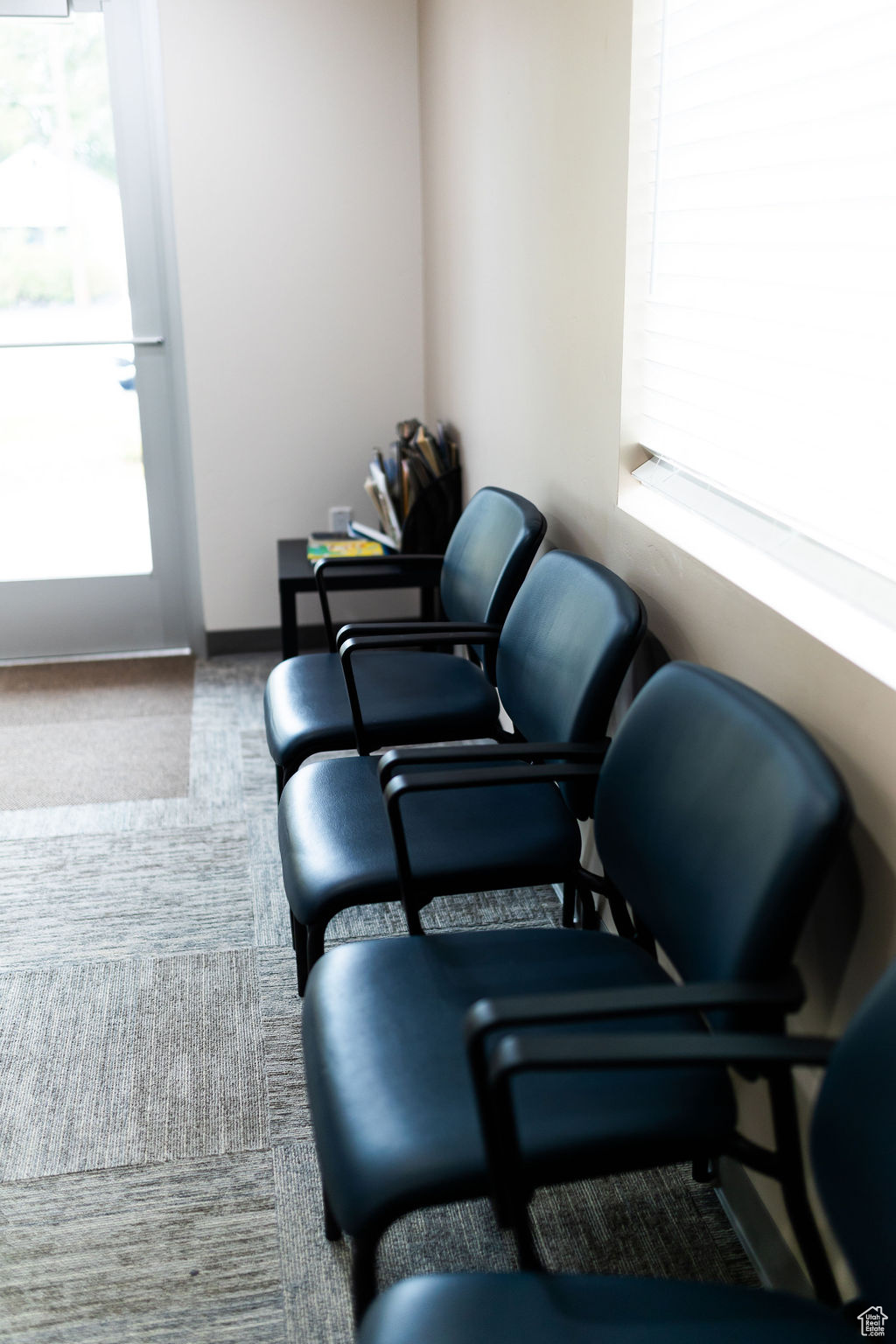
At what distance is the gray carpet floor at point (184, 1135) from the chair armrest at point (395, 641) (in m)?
0.47

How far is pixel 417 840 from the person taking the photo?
1.75 meters

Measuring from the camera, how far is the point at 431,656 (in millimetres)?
2590

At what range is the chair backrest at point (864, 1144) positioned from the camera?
96 centimetres

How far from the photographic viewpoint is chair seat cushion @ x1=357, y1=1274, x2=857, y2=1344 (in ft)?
3.15

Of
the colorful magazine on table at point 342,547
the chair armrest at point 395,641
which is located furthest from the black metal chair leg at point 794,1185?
the colorful magazine on table at point 342,547

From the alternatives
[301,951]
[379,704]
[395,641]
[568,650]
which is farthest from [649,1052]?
[379,704]

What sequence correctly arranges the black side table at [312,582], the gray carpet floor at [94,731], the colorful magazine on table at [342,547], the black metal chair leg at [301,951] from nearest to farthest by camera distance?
the black metal chair leg at [301,951] < the gray carpet floor at [94,731] < the black side table at [312,582] < the colorful magazine on table at [342,547]

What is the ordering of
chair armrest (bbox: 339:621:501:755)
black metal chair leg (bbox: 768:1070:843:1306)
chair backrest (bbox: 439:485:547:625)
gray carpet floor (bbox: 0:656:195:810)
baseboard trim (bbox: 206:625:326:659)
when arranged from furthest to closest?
baseboard trim (bbox: 206:625:326:659), gray carpet floor (bbox: 0:656:195:810), chair backrest (bbox: 439:485:547:625), chair armrest (bbox: 339:621:501:755), black metal chair leg (bbox: 768:1070:843:1306)

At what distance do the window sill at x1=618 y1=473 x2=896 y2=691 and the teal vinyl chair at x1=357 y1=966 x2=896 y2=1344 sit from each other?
39 centimetres

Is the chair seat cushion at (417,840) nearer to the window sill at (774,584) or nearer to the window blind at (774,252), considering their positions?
the window sill at (774,584)

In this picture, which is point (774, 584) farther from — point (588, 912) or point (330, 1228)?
point (330, 1228)

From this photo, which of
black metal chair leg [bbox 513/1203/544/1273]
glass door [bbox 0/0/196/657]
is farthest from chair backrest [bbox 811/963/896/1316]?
glass door [bbox 0/0/196/657]

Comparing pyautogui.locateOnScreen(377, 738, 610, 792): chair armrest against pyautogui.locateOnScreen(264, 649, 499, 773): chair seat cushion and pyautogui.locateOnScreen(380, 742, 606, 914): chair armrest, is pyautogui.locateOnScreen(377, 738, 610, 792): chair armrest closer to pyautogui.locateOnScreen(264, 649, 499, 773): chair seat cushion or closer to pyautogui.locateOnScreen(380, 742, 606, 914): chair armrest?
pyautogui.locateOnScreen(380, 742, 606, 914): chair armrest

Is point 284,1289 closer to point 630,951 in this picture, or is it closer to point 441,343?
point 630,951
